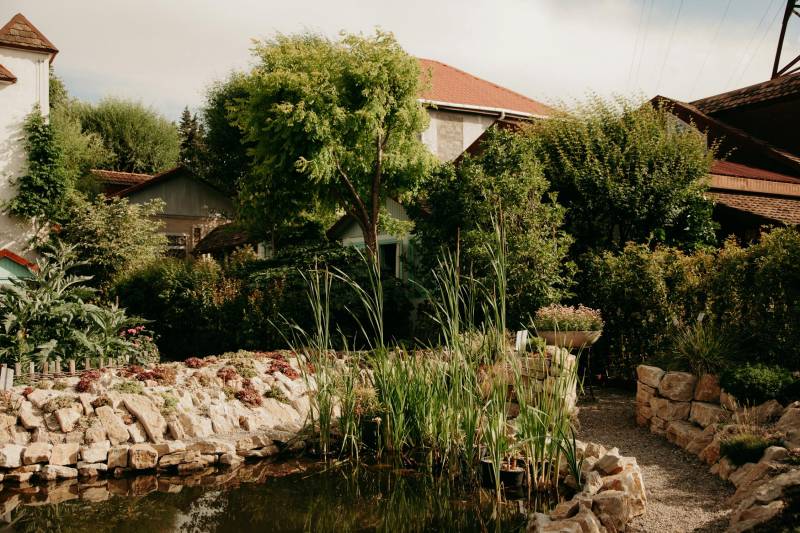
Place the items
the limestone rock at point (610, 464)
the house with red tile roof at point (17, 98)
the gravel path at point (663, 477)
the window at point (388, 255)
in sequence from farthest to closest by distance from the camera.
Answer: the house with red tile roof at point (17, 98) → the window at point (388, 255) → the limestone rock at point (610, 464) → the gravel path at point (663, 477)

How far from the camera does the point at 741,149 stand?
16.4m

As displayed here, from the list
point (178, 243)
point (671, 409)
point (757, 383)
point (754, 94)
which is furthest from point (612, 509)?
point (178, 243)

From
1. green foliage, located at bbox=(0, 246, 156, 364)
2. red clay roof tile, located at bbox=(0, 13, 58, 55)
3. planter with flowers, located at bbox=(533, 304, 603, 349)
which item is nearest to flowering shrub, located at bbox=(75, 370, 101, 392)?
green foliage, located at bbox=(0, 246, 156, 364)

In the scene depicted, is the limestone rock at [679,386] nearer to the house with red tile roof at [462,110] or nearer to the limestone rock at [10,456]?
the limestone rock at [10,456]

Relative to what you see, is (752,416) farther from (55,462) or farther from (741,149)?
(741,149)

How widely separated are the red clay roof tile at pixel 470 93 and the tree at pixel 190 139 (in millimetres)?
11434

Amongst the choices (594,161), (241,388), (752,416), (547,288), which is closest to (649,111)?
(594,161)

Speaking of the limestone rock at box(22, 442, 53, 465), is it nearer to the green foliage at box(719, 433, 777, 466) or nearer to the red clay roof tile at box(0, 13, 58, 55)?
the green foliage at box(719, 433, 777, 466)

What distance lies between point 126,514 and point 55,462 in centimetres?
150

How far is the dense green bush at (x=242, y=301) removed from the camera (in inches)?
504

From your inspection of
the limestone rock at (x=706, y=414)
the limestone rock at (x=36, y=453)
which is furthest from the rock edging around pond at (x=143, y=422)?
the limestone rock at (x=706, y=414)

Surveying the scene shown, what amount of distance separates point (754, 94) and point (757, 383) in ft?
46.0

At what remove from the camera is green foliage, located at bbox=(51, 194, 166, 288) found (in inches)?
744

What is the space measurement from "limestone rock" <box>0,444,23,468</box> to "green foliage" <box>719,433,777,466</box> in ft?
21.4
